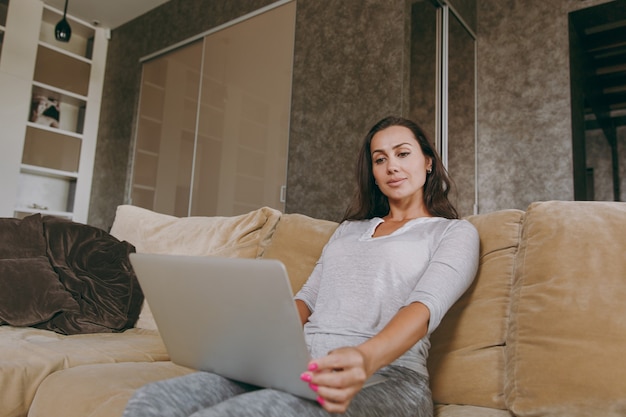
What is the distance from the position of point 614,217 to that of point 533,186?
2089 mm

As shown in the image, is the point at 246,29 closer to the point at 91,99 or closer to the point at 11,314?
the point at 91,99

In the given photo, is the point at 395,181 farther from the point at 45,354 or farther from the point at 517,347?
the point at 45,354

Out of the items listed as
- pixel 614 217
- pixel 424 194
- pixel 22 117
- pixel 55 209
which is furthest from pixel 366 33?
pixel 55 209

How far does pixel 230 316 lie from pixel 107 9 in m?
4.64

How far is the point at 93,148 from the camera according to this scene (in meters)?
4.85

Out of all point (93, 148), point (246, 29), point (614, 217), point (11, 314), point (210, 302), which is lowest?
point (11, 314)

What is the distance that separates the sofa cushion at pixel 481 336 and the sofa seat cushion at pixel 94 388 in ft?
2.15

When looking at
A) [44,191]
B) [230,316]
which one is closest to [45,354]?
[230,316]

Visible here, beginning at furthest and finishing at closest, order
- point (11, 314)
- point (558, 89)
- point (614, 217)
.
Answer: point (558, 89) < point (11, 314) < point (614, 217)

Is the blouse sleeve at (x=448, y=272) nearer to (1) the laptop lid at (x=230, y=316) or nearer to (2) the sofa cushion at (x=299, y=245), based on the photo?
(1) the laptop lid at (x=230, y=316)

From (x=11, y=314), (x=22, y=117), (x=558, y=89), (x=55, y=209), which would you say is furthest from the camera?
(x=55, y=209)

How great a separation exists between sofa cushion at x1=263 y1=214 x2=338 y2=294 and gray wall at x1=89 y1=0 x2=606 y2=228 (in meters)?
1.01

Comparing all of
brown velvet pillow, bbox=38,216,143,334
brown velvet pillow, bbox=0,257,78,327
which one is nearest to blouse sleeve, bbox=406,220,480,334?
brown velvet pillow, bbox=38,216,143,334

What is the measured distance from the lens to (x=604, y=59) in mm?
3818
